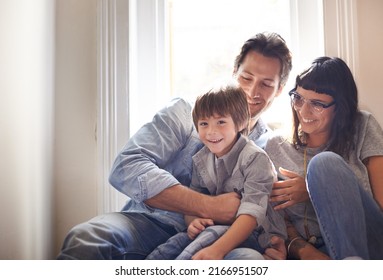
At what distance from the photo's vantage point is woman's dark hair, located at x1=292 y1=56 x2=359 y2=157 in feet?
3.94

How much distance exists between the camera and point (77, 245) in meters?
1.15

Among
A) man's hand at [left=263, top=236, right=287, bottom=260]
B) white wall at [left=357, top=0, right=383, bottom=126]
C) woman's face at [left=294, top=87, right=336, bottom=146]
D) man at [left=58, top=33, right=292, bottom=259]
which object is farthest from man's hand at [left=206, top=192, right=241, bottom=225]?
white wall at [left=357, top=0, right=383, bottom=126]

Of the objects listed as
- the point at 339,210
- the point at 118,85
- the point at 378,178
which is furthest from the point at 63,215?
the point at 378,178

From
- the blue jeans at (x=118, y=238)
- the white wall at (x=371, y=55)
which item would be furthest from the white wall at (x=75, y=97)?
the white wall at (x=371, y=55)

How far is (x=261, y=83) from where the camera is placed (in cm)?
124

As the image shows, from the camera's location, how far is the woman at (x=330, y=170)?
1142 millimetres

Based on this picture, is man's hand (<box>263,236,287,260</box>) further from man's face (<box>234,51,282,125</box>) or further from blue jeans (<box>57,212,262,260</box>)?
man's face (<box>234,51,282,125</box>)

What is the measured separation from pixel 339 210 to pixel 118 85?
2.02ft

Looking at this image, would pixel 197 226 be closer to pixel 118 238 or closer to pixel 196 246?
pixel 196 246

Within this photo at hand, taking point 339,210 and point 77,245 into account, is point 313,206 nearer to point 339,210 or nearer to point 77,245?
point 339,210

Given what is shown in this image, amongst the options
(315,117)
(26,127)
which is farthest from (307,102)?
(26,127)

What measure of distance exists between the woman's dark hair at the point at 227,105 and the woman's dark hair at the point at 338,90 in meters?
0.16

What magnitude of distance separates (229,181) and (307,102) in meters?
0.27

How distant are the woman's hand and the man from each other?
0.29ft
